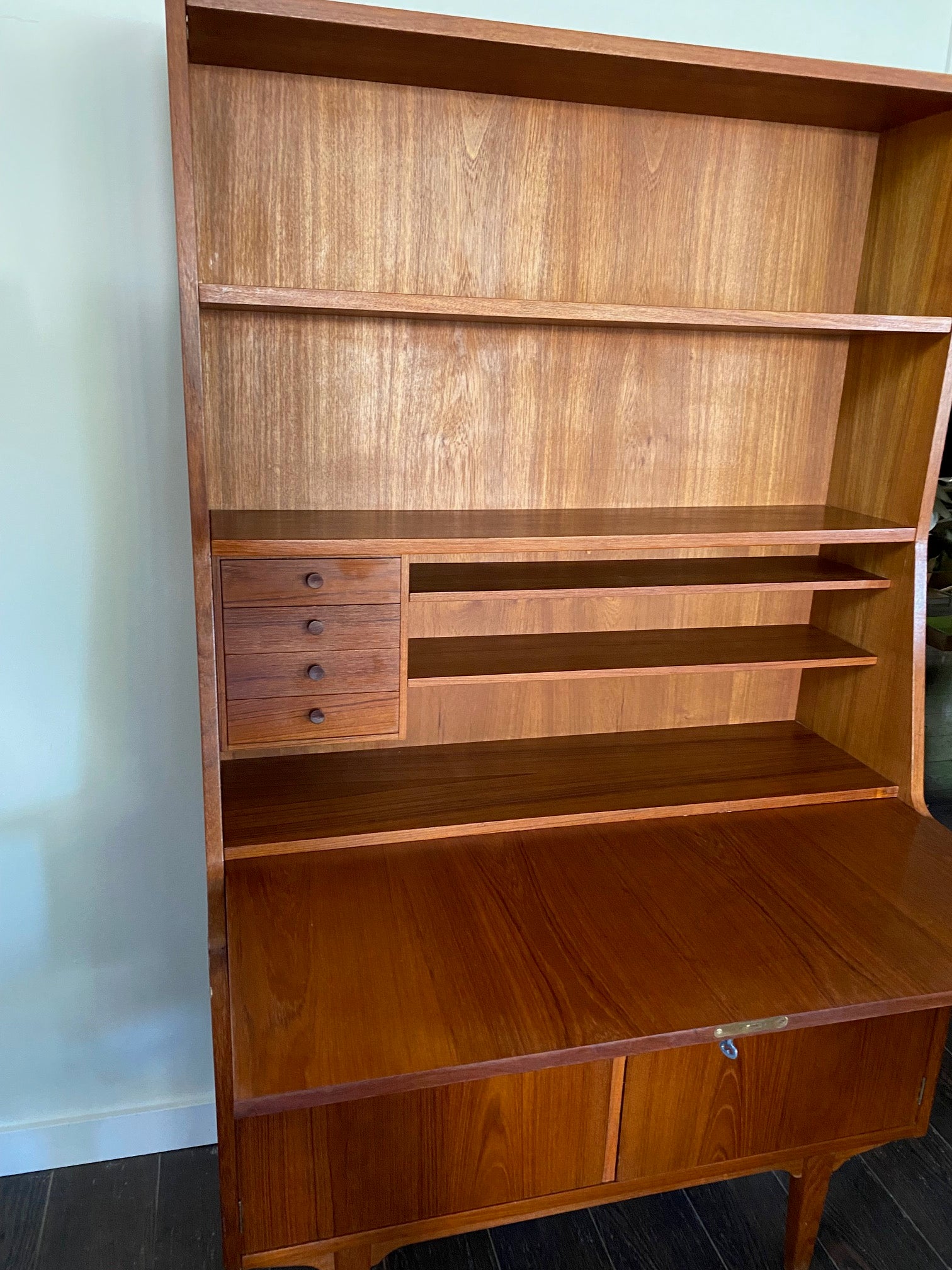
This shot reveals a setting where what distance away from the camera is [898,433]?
5.49 ft

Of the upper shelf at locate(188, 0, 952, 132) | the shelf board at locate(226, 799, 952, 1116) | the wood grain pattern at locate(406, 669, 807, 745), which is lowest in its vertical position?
the shelf board at locate(226, 799, 952, 1116)

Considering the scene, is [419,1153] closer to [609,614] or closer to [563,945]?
[563,945]

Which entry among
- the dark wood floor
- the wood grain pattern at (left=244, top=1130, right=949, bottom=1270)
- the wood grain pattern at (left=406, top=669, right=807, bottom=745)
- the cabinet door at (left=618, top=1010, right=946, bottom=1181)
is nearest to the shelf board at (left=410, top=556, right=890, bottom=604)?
the wood grain pattern at (left=406, top=669, right=807, bottom=745)

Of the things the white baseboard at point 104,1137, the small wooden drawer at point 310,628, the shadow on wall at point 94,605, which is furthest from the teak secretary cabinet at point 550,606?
the white baseboard at point 104,1137

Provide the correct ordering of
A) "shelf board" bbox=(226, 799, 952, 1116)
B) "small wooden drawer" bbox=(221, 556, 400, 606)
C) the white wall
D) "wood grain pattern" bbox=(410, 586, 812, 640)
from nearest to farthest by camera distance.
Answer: "shelf board" bbox=(226, 799, 952, 1116) → "small wooden drawer" bbox=(221, 556, 400, 606) → the white wall → "wood grain pattern" bbox=(410, 586, 812, 640)

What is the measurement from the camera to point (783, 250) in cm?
171

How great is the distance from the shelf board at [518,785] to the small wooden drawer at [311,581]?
0.37m

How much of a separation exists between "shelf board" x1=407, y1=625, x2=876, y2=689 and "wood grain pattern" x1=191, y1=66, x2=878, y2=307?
596 mm

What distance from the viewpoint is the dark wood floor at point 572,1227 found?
1.83m

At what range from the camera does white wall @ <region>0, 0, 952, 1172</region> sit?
5.02 feet

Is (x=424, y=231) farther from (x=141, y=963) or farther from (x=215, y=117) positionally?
(x=141, y=963)

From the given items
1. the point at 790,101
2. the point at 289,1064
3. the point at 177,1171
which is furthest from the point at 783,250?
the point at 177,1171

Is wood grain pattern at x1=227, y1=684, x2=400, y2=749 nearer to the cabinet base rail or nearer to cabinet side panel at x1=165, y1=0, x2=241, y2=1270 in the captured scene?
cabinet side panel at x1=165, y1=0, x2=241, y2=1270

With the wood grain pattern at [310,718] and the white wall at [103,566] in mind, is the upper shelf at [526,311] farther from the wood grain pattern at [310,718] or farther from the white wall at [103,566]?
the wood grain pattern at [310,718]
